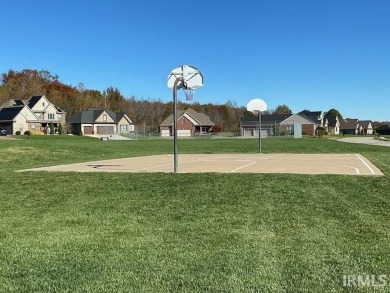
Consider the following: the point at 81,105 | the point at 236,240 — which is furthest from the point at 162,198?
the point at 81,105

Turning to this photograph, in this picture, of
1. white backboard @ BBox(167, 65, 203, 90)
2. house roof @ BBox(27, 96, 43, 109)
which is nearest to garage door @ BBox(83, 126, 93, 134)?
house roof @ BBox(27, 96, 43, 109)

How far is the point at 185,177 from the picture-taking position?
412 inches

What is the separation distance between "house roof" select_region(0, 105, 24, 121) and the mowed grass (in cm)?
7298

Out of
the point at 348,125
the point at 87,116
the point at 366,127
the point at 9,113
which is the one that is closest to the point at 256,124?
the point at 87,116

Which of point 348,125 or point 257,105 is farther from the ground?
point 257,105

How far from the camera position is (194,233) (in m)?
5.91

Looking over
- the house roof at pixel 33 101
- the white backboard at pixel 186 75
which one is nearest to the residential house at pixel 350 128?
the house roof at pixel 33 101

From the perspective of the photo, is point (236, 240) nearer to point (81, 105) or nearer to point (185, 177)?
point (185, 177)

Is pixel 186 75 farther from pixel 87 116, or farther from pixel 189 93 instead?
pixel 87 116

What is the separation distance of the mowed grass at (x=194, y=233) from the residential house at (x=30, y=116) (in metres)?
73.2

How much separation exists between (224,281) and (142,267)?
0.93 metres

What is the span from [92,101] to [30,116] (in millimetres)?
28944

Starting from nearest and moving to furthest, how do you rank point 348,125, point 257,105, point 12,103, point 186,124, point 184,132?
point 257,105 → point 12,103 → point 184,132 → point 186,124 → point 348,125

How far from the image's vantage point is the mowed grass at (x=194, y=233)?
4199 millimetres
